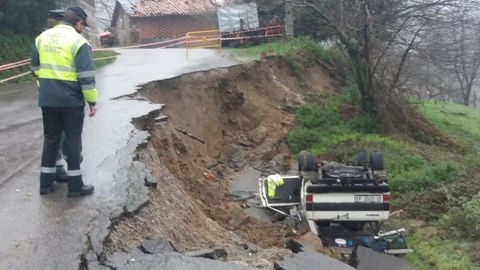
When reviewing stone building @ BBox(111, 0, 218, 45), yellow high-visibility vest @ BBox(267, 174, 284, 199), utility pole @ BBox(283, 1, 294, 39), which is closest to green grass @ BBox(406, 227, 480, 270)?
yellow high-visibility vest @ BBox(267, 174, 284, 199)

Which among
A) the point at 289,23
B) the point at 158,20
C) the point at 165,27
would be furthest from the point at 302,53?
the point at 158,20

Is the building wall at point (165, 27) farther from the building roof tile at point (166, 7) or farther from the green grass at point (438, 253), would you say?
the green grass at point (438, 253)

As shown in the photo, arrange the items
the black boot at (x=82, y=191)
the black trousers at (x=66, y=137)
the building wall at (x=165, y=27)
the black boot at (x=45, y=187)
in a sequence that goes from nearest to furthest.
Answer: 1. the black trousers at (x=66, y=137)
2. the black boot at (x=82, y=191)
3. the black boot at (x=45, y=187)
4. the building wall at (x=165, y=27)

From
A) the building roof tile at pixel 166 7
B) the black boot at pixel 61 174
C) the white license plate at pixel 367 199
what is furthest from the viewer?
the building roof tile at pixel 166 7

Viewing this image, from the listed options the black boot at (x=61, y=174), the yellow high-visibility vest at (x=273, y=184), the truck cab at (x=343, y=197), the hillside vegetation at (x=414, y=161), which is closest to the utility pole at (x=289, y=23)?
the hillside vegetation at (x=414, y=161)

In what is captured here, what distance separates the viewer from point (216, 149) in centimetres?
1586

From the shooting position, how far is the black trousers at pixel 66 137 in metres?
6.33

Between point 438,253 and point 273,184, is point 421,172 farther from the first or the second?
point 273,184

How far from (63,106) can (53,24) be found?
0.87 m

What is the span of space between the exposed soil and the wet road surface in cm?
29

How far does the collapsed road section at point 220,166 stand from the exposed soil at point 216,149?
0.07 feet

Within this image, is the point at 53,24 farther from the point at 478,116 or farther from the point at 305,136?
the point at 478,116

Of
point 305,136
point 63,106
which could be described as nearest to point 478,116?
point 305,136

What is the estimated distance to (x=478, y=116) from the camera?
30.8 metres
